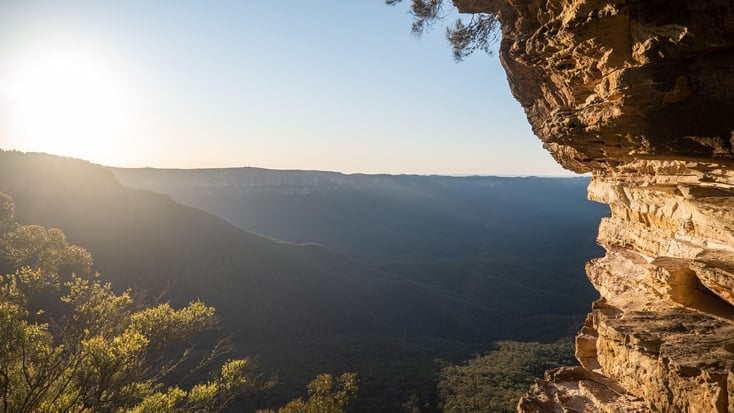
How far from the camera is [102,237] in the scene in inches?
2325

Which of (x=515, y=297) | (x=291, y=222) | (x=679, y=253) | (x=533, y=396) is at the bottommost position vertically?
(x=515, y=297)

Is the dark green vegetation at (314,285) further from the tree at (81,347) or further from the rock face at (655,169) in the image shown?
the rock face at (655,169)

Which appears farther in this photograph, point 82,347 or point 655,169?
point 82,347

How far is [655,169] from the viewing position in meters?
6.75

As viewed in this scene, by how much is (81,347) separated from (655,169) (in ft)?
49.8

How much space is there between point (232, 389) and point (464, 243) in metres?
126

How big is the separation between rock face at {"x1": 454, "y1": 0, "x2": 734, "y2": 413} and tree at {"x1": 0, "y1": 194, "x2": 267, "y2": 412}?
10006 millimetres

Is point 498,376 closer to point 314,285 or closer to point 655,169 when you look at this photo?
point 655,169

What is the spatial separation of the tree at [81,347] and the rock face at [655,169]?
10.0 metres

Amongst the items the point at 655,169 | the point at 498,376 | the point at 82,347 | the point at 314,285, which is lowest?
the point at 498,376

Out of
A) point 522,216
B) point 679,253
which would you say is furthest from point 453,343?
point 522,216

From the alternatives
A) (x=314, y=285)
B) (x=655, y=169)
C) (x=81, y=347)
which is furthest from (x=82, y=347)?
(x=314, y=285)

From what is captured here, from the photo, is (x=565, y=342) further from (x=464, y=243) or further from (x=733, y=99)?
(x=464, y=243)

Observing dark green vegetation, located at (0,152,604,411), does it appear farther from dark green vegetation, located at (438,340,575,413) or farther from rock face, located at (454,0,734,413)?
rock face, located at (454,0,734,413)
